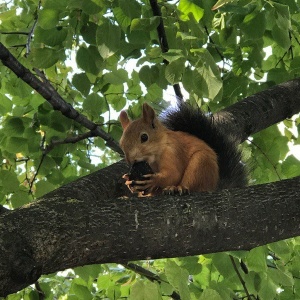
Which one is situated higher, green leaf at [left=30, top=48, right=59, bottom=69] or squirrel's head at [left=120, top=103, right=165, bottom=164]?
green leaf at [left=30, top=48, right=59, bottom=69]

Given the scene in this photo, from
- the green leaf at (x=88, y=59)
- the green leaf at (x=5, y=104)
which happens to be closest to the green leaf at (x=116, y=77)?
the green leaf at (x=88, y=59)

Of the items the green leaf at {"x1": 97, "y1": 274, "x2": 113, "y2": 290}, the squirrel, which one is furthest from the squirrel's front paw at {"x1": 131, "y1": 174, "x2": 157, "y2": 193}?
the green leaf at {"x1": 97, "y1": 274, "x2": 113, "y2": 290}

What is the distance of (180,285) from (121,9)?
1.30 meters

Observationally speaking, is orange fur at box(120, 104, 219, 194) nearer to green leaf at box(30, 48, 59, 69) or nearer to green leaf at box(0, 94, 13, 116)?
green leaf at box(30, 48, 59, 69)

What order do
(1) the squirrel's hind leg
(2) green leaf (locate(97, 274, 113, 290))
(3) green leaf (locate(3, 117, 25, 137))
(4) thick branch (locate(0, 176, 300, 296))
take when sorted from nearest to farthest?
(4) thick branch (locate(0, 176, 300, 296)) < (1) the squirrel's hind leg < (3) green leaf (locate(3, 117, 25, 137)) < (2) green leaf (locate(97, 274, 113, 290))

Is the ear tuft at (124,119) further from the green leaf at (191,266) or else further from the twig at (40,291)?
the twig at (40,291)

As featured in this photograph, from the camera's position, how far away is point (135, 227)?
1.69 meters

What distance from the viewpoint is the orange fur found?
243cm

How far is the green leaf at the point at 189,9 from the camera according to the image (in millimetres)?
2510

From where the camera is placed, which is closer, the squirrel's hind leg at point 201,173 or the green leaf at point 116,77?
the squirrel's hind leg at point 201,173

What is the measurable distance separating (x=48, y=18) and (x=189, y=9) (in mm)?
Result: 692

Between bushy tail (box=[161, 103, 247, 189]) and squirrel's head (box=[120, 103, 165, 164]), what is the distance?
144 millimetres

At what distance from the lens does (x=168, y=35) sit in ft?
8.80

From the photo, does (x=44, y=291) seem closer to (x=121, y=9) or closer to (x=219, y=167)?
(x=219, y=167)
